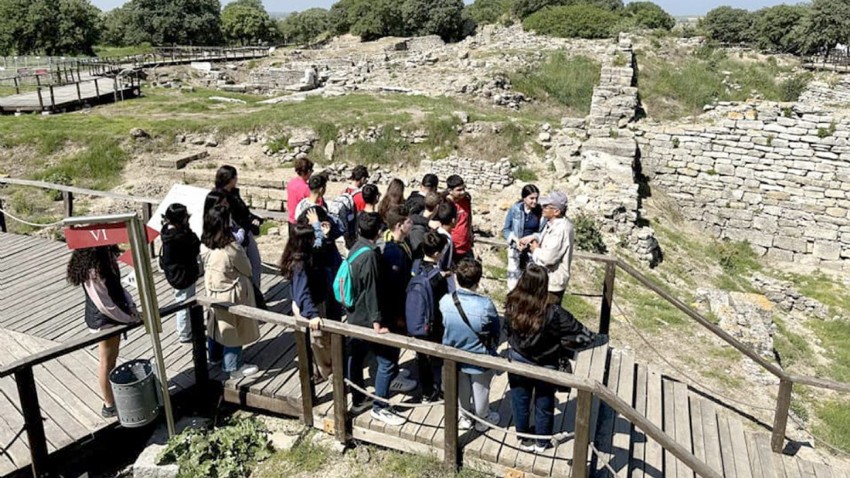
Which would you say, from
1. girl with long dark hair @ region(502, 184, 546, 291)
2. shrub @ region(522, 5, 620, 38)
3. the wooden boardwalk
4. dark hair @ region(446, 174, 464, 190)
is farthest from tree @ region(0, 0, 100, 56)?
girl with long dark hair @ region(502, 184, 546, 291)

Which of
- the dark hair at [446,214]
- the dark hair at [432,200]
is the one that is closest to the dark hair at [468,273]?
the dark hair at [446,214]

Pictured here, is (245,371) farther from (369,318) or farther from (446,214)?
(446,214)

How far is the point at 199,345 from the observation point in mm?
6402

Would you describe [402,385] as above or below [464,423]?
above

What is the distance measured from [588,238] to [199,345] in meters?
8.46

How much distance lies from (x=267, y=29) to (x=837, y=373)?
87585mm

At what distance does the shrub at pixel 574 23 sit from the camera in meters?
35.6

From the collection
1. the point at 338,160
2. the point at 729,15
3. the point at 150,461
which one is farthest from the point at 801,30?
the point at 150,461

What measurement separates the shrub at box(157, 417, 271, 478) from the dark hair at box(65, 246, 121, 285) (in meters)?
1.75

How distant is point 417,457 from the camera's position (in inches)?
226

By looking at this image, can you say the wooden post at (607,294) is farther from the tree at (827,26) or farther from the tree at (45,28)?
the tree at (45,28)

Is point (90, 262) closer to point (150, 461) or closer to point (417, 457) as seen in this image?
point (150, 461)

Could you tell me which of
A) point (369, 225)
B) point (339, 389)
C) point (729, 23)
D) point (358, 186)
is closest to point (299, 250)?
point (369, 225)

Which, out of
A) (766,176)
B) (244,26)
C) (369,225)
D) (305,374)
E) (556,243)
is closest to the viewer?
(369,225)
